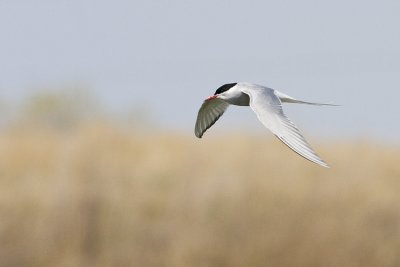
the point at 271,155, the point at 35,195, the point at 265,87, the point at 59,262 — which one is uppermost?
the point at 265,87

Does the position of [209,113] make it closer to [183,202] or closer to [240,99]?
[240,99]

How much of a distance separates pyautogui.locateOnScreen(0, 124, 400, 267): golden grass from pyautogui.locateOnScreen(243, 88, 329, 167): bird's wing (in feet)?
16.1

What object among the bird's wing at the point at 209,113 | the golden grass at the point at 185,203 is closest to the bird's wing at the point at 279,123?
the bird's wing at the point at 209,113

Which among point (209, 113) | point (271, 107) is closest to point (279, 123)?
point (271, 107)

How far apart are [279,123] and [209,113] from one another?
30cm

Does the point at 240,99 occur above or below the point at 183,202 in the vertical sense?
above

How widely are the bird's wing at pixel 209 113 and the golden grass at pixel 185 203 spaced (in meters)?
4.65

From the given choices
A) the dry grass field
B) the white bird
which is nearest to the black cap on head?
the white bird

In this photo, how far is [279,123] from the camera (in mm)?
702

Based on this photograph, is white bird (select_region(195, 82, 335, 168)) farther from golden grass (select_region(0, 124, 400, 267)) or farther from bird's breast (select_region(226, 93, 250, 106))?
golden grass (select_region(0, 124, 400, 267))

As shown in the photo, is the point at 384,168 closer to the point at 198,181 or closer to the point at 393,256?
the point at 393,256

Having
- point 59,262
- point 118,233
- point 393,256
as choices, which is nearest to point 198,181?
point 118,233

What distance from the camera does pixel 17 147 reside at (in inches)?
233

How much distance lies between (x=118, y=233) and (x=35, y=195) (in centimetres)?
56
